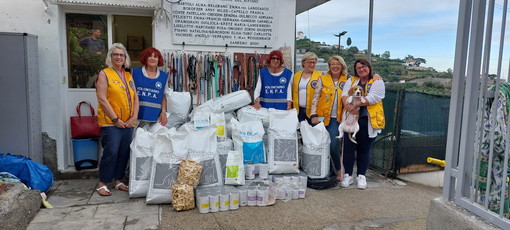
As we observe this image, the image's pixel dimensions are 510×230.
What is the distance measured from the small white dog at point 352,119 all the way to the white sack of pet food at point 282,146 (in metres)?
0.58

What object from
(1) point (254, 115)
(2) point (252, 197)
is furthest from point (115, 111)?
(2) point (252, 197)

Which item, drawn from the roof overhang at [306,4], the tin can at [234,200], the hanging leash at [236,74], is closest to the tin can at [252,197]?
the tin can at [234,200]

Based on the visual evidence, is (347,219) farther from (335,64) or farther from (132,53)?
(132,53)

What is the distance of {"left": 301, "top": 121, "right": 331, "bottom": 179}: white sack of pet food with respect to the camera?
441 cm

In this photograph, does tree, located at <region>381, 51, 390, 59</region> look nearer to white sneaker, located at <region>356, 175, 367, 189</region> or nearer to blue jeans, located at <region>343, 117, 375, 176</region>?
blue jeans, located at <region>343, 117, 375, 176</region>

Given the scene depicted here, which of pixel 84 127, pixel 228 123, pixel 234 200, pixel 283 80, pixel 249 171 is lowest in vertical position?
pixel 234 200

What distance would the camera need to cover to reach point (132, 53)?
532 centimetres

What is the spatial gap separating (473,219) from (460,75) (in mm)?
913

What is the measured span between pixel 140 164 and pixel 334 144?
239cm

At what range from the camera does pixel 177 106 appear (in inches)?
181

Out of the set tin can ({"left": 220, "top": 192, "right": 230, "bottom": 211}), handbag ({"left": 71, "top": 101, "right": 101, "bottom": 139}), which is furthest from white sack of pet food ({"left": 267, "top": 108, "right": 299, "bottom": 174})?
handbag ({"left": 71, "top": 101, "right": 101, "bottom": 139})

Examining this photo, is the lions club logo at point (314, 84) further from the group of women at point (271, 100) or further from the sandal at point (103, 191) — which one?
the sandal at point (103, 191)

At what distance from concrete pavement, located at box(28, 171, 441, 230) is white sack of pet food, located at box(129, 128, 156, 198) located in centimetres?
14

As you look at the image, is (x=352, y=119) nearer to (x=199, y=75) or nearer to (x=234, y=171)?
(x=234, y=171)
